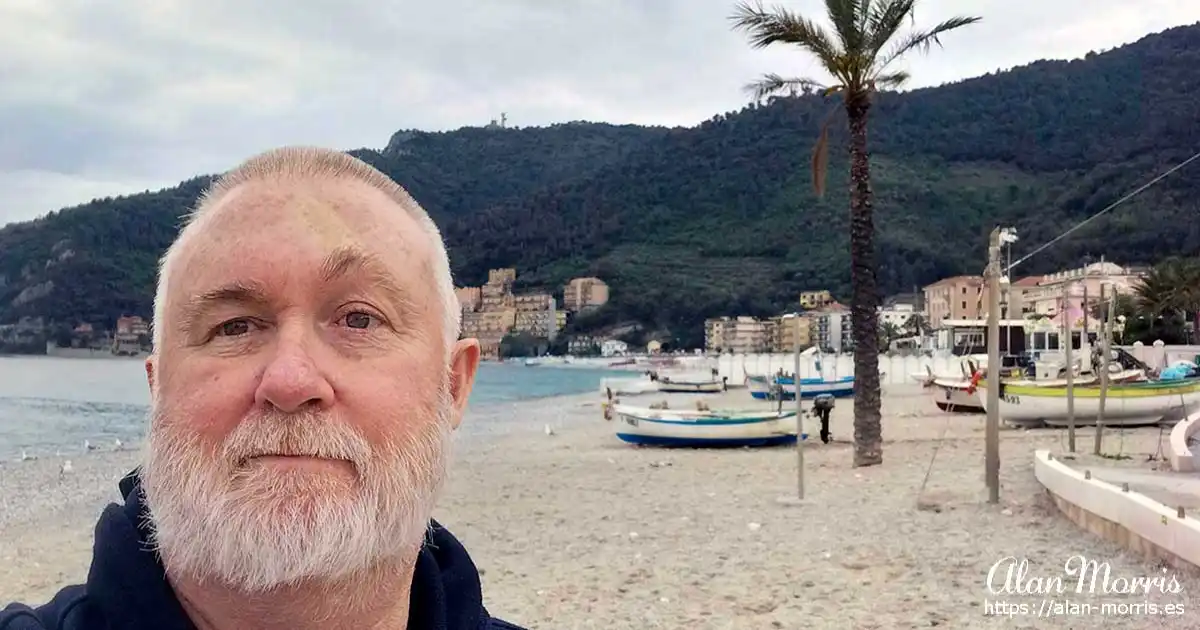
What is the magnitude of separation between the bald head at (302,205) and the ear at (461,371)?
3 cm

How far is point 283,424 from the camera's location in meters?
1.06

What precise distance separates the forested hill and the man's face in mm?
88888

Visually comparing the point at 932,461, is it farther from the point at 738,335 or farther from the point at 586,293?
the point at 586,293

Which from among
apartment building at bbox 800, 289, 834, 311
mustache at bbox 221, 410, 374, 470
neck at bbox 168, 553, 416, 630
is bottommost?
neck at bbox 168, 553, 416, 630

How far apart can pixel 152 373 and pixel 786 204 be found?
14025 centimetres

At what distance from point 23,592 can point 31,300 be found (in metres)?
99.6

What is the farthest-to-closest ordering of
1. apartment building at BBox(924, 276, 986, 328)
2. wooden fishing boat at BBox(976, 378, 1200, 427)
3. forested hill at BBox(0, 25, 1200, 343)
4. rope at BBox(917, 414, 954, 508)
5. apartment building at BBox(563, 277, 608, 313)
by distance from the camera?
1. apartment building at BBox(563, 277, 608, 313)
2. forested hill at BBox(0, 25, 1200, 343)
3. apartment building at BBox(924, 276, 986, 328)
4. wooden fishing boat at BBox(976, 378, 1200, 427)
5. rope at BBox(917, 414, 954, 508)

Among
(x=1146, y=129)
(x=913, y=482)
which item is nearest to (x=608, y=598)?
(x=913, y=482)

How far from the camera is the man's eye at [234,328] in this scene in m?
1.12

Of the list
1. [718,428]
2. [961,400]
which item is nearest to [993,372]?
[718,428]

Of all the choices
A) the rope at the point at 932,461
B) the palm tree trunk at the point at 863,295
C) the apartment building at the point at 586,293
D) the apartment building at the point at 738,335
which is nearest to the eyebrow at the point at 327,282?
the rope at the point at 932,461

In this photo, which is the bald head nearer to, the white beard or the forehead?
the forehead

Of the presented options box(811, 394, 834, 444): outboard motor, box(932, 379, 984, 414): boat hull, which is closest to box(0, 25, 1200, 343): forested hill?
box(932, 379, 984, 414): boat hull

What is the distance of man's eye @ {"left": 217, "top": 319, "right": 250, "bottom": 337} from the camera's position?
3.66 ft
